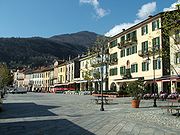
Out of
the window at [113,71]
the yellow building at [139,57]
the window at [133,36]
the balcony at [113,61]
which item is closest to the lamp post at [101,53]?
the yellow building at [139,57]

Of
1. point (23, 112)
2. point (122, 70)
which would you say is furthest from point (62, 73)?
point (23, 112)

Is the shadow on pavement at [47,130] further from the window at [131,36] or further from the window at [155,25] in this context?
the window at [131,36]

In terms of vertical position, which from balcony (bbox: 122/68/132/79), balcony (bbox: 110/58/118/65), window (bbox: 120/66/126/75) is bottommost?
balcony (bbox: 122/68/132/79)

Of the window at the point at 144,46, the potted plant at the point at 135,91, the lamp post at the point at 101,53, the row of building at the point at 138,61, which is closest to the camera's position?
the lamp post at the point at 101,53

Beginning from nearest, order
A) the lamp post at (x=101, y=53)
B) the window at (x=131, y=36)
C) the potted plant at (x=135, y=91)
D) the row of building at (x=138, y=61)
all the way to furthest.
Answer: the lamp post at (x=101, y=53)
the potted plant at (x=135, y=91)
the row of building at (x=138, y=61)
the window at (x=131, y=36)

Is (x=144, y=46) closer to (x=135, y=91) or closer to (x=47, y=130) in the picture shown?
(x=135, y=91)

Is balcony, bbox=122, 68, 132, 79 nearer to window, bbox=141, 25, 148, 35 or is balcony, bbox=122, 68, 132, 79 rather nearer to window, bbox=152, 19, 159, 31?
window, bbox=141, 25, 148, 35

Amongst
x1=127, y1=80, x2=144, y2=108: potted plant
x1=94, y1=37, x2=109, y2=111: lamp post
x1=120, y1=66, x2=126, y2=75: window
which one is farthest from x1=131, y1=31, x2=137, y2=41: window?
x1=127, y1=80, x2=144, y2=108: potted plant

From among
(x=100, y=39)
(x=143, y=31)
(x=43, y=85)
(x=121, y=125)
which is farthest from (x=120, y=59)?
(x=43, y=85)

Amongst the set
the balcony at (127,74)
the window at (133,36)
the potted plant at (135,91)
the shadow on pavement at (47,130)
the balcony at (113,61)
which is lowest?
the shadow on pavement at (47,130)

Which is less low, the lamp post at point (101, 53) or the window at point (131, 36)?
the window at point (131, 36)

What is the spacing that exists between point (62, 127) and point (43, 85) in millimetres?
116074

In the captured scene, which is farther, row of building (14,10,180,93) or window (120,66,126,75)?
window (120,66,126,75)

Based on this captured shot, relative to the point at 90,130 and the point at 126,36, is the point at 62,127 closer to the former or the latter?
the point at 90,130
